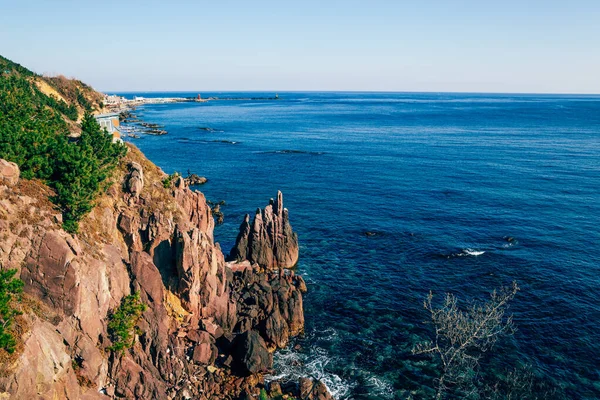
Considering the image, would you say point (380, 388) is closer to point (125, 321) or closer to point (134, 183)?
point (125, 321)

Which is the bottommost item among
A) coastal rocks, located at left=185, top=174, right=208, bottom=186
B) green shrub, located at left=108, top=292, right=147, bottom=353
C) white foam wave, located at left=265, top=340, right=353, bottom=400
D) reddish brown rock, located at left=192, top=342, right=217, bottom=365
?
white foam wave, located at left=265, top=340, right=353, bottom=400

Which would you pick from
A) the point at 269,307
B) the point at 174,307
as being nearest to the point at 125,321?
the point at 174,307

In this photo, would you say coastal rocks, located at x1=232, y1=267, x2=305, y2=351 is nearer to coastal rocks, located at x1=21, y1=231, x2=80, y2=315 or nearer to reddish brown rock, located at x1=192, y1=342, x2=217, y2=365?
reddish brown rock, located at x1=192, y1=342, x2=217, y2=365

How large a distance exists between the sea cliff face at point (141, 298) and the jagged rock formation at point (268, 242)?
674 cm

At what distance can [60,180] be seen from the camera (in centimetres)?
4141

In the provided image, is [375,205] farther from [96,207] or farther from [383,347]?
[96,207]

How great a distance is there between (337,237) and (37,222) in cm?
5309

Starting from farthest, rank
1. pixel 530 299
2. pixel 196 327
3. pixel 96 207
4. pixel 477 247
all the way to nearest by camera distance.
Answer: pixel 477 247 < pixel 530 299 < pixel 196 327 < pixel 96 207

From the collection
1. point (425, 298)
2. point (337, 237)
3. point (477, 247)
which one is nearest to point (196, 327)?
point (425, 298)

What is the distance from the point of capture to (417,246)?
7238 cm

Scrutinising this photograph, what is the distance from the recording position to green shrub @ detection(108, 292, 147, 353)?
1471 inches

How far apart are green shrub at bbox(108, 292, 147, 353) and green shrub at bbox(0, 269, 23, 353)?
30.2 feet

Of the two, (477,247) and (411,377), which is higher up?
(477,247)

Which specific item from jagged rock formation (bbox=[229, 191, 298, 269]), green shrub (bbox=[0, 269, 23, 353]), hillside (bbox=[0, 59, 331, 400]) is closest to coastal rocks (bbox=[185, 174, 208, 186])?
jagged rock formation (bbox=[229, 191, 298, 269])
